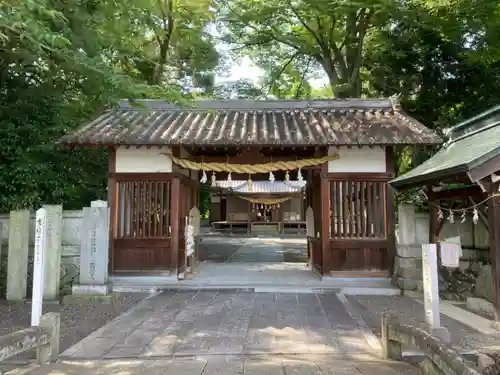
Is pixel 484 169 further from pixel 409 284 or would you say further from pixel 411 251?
pixel 409 284

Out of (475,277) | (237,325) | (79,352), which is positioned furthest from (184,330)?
(475,277)

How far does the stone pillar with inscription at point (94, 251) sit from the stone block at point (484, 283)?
7441 millimetres

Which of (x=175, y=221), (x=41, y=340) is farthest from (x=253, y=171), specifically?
(x=41, y=340)

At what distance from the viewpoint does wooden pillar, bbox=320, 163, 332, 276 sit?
31.6 feet

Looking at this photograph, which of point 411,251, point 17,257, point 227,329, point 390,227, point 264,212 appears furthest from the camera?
point 264,212

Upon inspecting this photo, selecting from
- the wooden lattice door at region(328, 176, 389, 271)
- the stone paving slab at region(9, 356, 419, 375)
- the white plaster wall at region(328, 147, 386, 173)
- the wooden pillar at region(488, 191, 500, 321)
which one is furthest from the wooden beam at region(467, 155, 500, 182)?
the white plaster wall at region(328, 147, 386, 173)

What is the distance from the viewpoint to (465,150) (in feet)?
23.8

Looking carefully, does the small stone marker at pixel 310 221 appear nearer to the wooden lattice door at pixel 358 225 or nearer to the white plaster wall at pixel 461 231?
the wooden lattice door at pixel 358 225

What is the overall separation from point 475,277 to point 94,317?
7382 mm

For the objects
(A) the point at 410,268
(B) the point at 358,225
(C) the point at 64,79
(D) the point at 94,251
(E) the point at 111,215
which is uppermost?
(C) the point at 64,79

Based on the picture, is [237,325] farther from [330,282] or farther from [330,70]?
[330,70]

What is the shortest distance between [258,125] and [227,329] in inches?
232

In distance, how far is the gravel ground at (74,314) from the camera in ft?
19.5

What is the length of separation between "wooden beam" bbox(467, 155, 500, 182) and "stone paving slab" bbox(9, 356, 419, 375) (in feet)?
9.71
